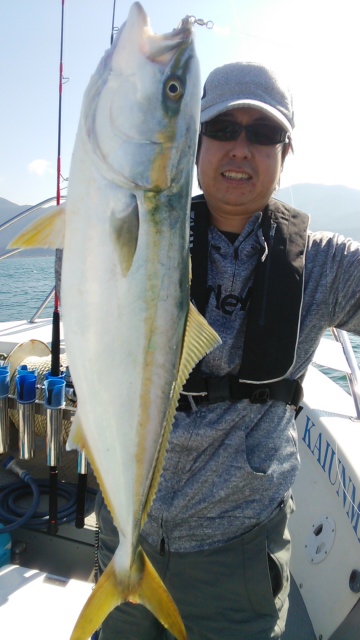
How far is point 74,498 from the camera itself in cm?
443

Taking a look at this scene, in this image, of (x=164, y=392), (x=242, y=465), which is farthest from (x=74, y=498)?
(x=164, y=392)

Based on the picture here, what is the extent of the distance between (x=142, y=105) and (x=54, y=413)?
2.76m

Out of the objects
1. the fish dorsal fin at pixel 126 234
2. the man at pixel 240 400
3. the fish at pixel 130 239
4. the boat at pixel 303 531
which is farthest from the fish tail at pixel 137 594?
the boat at pixel 303 531

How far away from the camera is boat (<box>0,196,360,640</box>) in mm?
3006

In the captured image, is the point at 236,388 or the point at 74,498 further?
the point at 74,498

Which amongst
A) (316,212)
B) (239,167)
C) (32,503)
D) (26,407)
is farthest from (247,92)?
(316,212)

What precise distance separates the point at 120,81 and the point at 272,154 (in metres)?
1.00

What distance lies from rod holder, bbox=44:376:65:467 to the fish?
6.74 ft

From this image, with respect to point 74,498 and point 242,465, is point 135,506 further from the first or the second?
point 74,498

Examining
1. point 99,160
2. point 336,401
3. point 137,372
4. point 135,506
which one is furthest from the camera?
point 336,401

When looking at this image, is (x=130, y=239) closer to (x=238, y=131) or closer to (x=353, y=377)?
(x=238, y=131)

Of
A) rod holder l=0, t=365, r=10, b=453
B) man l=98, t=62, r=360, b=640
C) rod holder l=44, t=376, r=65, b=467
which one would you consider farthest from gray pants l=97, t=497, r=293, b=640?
rod holder l=0, t=365, r=10, b=453

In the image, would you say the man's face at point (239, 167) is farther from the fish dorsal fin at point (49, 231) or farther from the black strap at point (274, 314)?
the fish dorsal fin at point (49, 231)

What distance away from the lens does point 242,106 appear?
2188 mm
